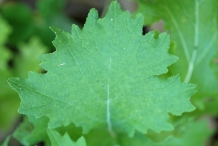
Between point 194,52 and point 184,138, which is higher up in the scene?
point 194,52

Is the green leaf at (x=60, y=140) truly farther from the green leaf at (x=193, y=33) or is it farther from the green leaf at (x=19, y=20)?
the green leaf at (x=19, y=20)

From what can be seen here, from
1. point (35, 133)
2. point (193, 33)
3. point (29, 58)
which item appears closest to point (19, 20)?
point (29, 58)

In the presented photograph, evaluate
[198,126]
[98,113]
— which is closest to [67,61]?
[98,113]

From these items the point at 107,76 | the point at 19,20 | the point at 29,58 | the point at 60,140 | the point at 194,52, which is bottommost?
the point at 60,140

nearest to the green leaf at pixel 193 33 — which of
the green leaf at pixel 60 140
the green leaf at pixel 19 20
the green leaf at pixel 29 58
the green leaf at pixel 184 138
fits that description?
the green leaf at pixel 184 138

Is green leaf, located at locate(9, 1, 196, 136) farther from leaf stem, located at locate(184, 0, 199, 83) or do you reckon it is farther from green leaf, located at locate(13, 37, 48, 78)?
green leaf, located at locate(13, 37, 48, 78)

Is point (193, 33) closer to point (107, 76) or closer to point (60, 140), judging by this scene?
point (107, 76)

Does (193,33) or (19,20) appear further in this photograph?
(19,20)

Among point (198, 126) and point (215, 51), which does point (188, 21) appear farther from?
point (198, 126)

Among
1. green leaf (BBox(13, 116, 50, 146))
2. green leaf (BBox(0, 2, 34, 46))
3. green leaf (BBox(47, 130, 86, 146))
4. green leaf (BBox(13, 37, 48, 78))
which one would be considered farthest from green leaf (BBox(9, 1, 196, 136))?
green leaf (BBox(0, 2, 34, 46))
